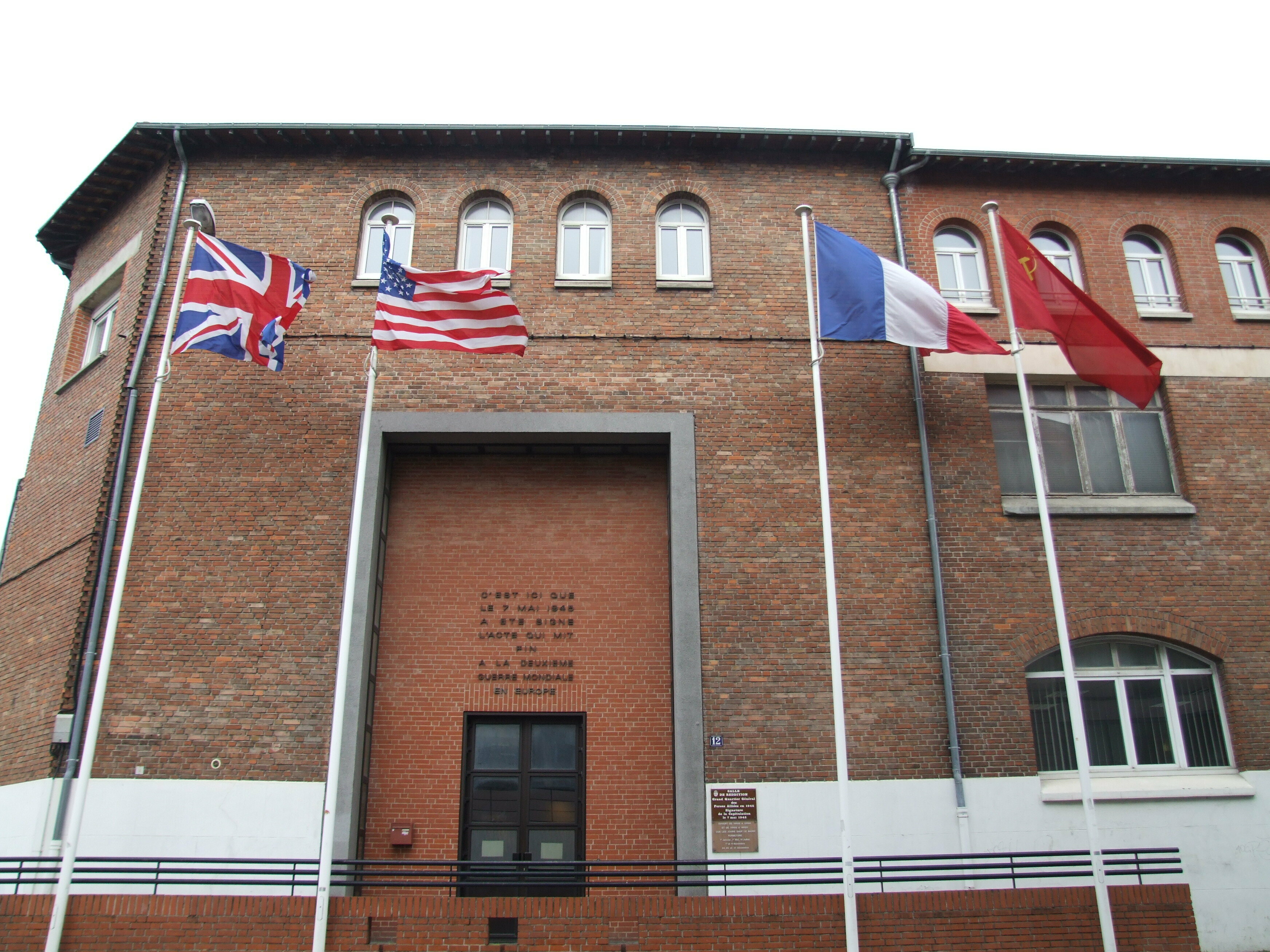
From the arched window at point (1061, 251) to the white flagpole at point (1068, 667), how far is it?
430cm

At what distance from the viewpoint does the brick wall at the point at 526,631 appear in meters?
12.7

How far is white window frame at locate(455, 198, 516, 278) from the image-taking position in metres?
15.1

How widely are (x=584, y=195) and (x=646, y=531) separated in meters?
5.68

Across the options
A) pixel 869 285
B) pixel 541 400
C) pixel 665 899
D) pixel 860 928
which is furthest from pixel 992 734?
pixel 541 400

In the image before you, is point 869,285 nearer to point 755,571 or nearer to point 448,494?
point 755,571

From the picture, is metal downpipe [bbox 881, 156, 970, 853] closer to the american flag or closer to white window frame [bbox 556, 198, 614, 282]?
white window frame [bbox 556, 198, 614, 282]

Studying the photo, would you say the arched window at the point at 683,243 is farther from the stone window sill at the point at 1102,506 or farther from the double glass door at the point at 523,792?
the double glass door at the point at 523,792

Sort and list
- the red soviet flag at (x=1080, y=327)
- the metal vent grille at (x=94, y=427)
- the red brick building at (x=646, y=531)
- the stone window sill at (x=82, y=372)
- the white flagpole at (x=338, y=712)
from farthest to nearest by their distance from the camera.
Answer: the stone window sill at (x=82, y=372) → the metal vent grille at (x=94, y=427) → the red brick building at (x=646, y=531) → the red soviet flag at (x=1080, y=327) → the white flagpole at (x=338, y=712)

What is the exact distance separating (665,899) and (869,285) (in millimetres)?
7509

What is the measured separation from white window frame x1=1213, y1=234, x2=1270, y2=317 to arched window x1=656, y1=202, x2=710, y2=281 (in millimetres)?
8571

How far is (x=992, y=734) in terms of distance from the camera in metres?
12.6

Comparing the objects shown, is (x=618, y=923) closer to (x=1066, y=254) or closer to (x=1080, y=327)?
(x=1080, y=327)

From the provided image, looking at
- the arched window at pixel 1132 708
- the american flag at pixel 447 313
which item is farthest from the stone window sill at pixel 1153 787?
the american flag at pixel 447 313

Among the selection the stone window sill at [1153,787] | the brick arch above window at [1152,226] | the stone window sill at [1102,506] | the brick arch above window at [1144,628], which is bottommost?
the stone window sill at [1153,787]
